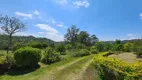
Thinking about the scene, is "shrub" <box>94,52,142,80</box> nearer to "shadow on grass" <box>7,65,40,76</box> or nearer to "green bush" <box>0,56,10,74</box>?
"shadow on grass" <box>7,65,40,76</box>

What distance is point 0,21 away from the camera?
3334cm

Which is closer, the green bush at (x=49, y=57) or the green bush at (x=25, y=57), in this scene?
the green bush at (x=25, y=57)

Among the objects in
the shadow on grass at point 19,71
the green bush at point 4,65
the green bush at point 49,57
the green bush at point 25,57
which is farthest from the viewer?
the green bush at point 49,57

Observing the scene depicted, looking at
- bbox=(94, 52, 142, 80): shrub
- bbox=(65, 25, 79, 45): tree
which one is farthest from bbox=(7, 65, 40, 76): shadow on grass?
bbox=(65, 25, 79, 45): tree

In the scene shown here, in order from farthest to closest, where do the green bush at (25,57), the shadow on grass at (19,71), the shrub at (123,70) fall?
the green bush at (25,57), the shadow on grass at (19,71), the shrub at (123,70)

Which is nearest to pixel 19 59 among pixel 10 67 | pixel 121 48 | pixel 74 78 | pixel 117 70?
pixel 10 67

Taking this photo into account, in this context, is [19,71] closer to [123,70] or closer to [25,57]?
[25,57]

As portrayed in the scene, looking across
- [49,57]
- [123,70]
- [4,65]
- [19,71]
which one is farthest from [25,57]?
[123,70]

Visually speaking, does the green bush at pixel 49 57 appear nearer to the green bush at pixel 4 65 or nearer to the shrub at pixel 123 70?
the green bush at pixel 4 65

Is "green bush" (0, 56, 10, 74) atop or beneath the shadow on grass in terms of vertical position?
atop

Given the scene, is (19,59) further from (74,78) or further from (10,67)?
(74,78)

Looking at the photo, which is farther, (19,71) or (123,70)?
(19,71)

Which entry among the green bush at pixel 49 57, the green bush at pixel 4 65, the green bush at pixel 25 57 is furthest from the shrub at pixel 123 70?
the green bush at pixel 49 57

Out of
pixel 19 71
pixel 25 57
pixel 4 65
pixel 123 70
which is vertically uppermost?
pixel 25 57
